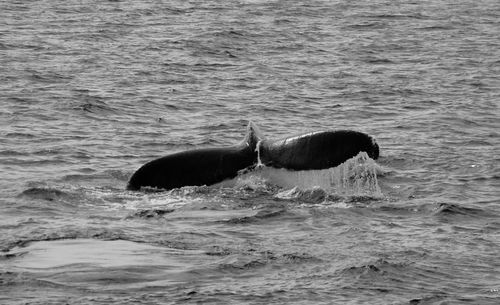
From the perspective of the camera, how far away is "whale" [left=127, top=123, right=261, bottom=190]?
14008mm

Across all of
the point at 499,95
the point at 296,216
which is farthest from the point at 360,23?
the point at 296,216

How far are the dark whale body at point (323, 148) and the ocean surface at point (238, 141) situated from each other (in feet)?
1.12

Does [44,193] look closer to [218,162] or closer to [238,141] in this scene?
[218,162]

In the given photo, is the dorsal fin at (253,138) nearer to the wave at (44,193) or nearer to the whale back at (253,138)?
the whale back at (253,138)

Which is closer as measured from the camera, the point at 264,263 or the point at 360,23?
the point at 264,263

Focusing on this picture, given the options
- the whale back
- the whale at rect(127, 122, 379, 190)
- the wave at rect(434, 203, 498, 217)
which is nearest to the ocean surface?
the wave at rect(434, 203, 498, 217)

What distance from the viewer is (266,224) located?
13961 mm

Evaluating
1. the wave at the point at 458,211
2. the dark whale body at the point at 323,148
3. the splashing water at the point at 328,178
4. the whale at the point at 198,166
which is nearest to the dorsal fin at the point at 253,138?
the whale at the point at 198,166

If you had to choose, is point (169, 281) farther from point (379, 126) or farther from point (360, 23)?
point (360, 23)

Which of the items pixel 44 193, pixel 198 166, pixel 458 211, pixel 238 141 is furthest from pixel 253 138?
pixel 238 141

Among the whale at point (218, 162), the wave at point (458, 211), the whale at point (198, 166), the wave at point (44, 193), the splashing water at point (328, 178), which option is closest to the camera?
the whale at point (218, 162)

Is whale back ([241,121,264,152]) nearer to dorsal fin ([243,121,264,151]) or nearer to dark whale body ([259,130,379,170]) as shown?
dorsal fin ([243,121,264,151])

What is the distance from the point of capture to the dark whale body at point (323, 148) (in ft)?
41.6

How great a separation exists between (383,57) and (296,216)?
16.0 meters
